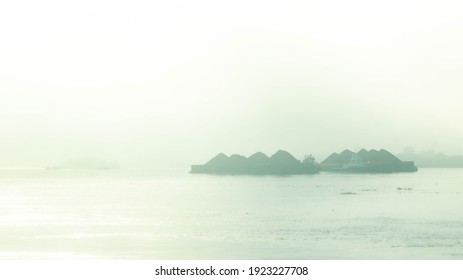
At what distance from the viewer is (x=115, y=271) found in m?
15.2

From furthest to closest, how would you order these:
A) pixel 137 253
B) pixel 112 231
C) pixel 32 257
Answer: pixel 112 231
pixel 137 253
pixel 32 257

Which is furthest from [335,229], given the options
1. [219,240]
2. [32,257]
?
[32,257]

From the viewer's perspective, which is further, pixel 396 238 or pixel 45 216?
pixel 45 216

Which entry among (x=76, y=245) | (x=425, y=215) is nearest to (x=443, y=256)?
(x=76, y=245)

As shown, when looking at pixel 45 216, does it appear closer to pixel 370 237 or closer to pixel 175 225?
pixel 175 225

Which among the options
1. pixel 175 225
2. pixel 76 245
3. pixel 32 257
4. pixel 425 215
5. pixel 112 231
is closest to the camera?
pixel 32 257

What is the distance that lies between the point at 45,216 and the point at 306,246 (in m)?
18.4

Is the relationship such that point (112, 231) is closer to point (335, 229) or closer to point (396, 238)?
point (335, 229)

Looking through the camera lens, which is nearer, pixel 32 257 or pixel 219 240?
pixel 32 257

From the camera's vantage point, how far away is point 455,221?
33250 mm

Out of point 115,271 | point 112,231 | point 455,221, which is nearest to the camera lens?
point 115,271

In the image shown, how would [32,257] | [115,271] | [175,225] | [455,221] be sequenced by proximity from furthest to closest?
[455,221] → [175,225] → [32,257] → [115,271]

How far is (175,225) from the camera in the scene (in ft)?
102

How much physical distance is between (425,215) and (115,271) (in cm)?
2472
